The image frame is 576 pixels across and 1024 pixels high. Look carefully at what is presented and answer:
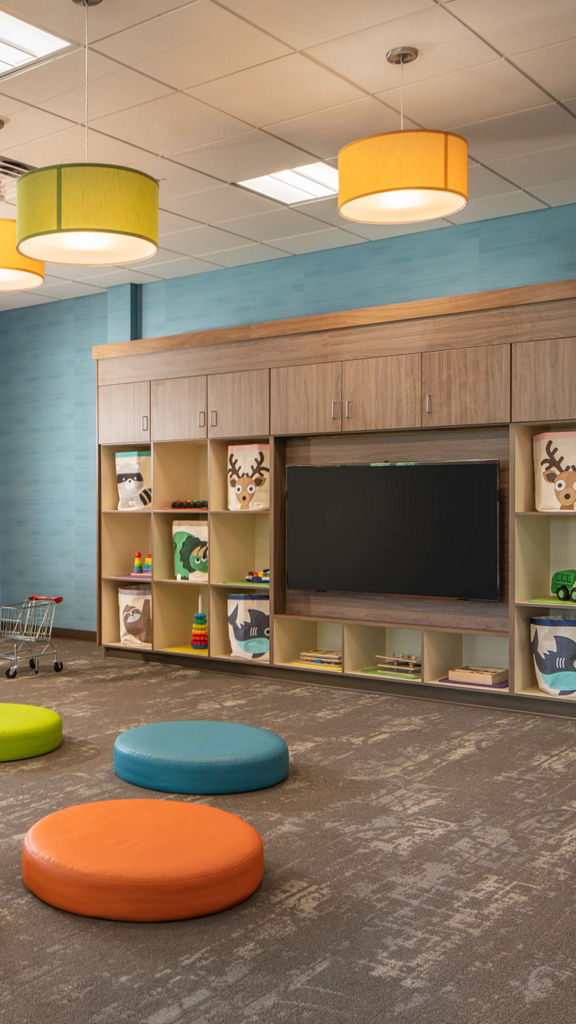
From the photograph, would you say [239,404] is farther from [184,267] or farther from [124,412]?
[184,267]

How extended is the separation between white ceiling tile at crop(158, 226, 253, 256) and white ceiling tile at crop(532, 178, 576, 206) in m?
2.25

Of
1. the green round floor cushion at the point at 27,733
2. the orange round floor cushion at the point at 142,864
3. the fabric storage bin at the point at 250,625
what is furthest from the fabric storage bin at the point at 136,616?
the orange round floor cushion at the point at 142,864

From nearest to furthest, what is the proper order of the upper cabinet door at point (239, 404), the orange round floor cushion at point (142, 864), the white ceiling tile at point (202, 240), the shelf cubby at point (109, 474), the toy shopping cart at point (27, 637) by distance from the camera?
the orange round floor cushion at point (142, 864), the upper cabinet door at point (239, 404), the white ceiling tile at point (202, 240), the toy shopping cart at point (27, 637), the shelf cubby at point (109, 474)

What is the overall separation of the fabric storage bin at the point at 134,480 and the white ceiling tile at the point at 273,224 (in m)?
2.02

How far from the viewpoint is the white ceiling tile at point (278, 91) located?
14.6 feet

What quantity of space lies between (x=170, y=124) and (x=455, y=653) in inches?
151

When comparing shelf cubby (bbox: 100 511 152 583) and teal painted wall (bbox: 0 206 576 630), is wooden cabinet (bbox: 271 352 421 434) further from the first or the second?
shelf cubby (bbox: 100 511 152 583)

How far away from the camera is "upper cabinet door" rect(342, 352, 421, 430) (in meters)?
6.11

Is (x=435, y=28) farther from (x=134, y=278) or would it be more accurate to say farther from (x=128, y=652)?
(x=128, y=652)

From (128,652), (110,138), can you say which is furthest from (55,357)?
(110,138)

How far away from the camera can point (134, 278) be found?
27.2ft

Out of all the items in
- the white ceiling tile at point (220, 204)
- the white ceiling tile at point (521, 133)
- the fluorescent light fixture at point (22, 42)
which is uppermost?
the fluorescent light fixture at point (22, 42)

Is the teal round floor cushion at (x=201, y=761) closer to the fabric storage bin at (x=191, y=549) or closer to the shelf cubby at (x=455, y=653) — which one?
the shelf cubby at (x=455, y=653)

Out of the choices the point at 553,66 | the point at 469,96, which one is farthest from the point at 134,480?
the point at 553,66
